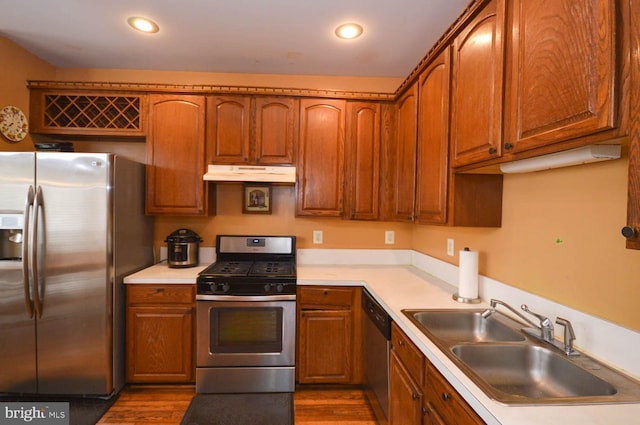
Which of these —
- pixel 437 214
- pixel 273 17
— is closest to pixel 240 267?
pixel 437 214

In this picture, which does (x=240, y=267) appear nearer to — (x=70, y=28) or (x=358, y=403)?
(x=358, y=403)

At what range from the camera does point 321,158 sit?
8.19ft

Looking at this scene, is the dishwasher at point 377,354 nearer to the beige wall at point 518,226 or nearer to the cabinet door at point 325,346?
the cabinet door at point 325,346

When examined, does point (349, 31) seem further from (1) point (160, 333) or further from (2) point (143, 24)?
(1) point (160, 333)

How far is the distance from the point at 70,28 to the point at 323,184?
2.10 meters

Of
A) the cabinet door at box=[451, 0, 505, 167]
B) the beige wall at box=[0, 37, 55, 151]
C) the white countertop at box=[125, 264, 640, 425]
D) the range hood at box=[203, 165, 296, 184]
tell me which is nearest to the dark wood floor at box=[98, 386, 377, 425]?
the white countertop at box=[125, 264, 640, 425]

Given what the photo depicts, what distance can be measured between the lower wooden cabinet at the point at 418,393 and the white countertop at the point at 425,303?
0.17 ft

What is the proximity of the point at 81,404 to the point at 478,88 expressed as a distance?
3118mm

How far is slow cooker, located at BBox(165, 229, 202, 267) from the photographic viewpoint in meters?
2.42

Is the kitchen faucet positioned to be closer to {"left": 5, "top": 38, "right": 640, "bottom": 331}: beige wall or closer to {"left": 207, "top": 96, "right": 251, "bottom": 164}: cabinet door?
{"left": 5, "top": 38, "right": 640, "bottom": 331}: beige wall

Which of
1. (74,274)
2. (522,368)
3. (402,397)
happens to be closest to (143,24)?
(74,274)

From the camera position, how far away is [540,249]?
54.5 inches

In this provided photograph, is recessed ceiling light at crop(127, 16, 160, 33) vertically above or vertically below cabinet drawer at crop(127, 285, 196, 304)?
above

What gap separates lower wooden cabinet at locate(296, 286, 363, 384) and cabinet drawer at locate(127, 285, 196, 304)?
819 mm
